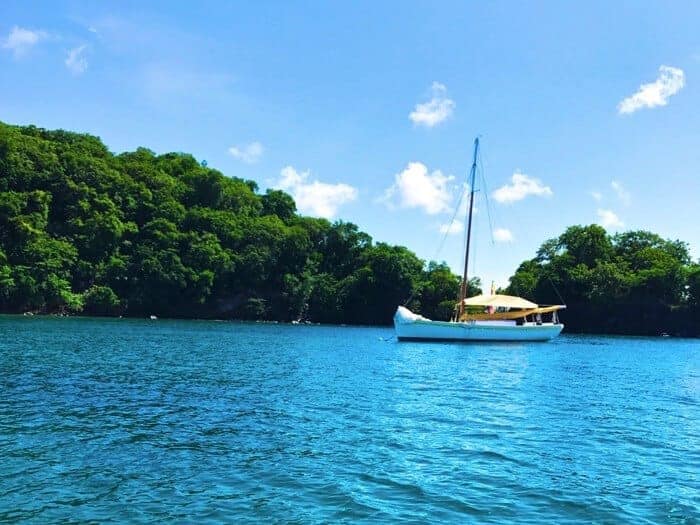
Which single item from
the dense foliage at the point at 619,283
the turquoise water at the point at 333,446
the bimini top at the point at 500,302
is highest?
the dense foliage at the point at 619,283

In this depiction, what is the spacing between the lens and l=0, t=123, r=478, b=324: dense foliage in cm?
9012

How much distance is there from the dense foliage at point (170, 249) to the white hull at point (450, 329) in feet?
171

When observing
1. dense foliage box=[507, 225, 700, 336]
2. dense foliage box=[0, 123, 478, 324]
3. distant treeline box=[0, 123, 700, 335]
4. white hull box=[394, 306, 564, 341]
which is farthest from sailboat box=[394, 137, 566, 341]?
dense foliage box=[0, 123, 478, 324]

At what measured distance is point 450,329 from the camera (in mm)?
61500

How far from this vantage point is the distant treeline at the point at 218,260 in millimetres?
92438

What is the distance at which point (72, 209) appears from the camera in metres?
98.6

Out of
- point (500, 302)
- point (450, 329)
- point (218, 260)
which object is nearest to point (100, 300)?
point (218, 260)

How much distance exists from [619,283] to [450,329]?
57.1 metres

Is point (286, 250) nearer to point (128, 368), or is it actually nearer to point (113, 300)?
point (113, 300)

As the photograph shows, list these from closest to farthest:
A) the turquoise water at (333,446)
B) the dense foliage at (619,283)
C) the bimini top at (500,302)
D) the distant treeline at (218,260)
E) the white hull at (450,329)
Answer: the turquoise water at (333,446) → the white hull at (450,329) → the bimini top at (500,302) → the distant treeline at (218,260) → the dense foliage at (619,283)

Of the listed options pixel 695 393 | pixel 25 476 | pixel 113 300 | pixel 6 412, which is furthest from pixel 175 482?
pixel 113 300

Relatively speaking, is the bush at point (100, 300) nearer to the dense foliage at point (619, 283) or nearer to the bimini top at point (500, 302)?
the bimini top at point (500, 302)

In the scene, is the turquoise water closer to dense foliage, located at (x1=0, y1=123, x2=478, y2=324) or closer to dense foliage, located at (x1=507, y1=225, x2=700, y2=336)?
dense foliage, located at (x1=0, y1=123, x2=478, y2=324)

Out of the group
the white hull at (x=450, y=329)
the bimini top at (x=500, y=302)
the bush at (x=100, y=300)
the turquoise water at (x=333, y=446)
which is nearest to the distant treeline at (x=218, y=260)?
the bush at (x=100, y=300)
